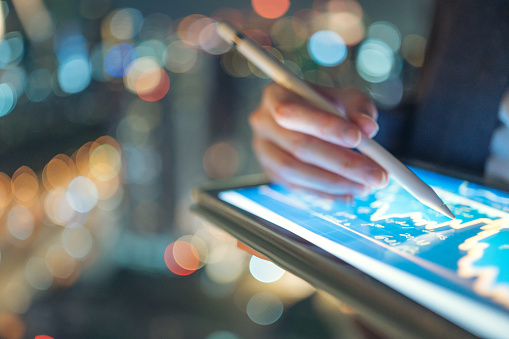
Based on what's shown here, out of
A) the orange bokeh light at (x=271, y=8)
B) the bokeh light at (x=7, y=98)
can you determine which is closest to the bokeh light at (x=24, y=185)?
the bokeh light at (x=7, y=98)

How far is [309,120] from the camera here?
0.36 meters

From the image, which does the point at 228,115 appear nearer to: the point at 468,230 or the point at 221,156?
the point at 221,156

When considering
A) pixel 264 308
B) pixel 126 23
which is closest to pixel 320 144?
pixel 264 308

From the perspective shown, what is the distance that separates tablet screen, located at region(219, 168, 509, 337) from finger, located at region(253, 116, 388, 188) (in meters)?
0.02

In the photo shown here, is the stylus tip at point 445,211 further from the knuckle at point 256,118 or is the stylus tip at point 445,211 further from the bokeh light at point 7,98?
the bokeh light at point 7,98

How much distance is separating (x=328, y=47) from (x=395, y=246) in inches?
168

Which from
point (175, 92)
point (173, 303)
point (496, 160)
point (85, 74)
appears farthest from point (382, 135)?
point (175, 92)

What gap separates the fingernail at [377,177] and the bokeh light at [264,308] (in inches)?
46.8

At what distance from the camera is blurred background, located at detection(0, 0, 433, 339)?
1.18m

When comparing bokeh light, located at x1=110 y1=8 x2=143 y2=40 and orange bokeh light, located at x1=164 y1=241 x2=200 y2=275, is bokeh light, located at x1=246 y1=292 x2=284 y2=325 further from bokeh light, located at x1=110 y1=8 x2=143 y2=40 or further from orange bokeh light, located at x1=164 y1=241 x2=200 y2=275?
bokeh light, located at x1=110 y1=8 x2=143 y2=40

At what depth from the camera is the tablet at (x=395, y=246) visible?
0.53 feet

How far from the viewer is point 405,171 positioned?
31 centimetres

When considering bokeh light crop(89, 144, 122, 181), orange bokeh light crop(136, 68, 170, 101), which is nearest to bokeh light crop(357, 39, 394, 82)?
orange bokeh light crop(136, 68, 170, 101)

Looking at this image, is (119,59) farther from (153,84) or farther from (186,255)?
(186,255)
